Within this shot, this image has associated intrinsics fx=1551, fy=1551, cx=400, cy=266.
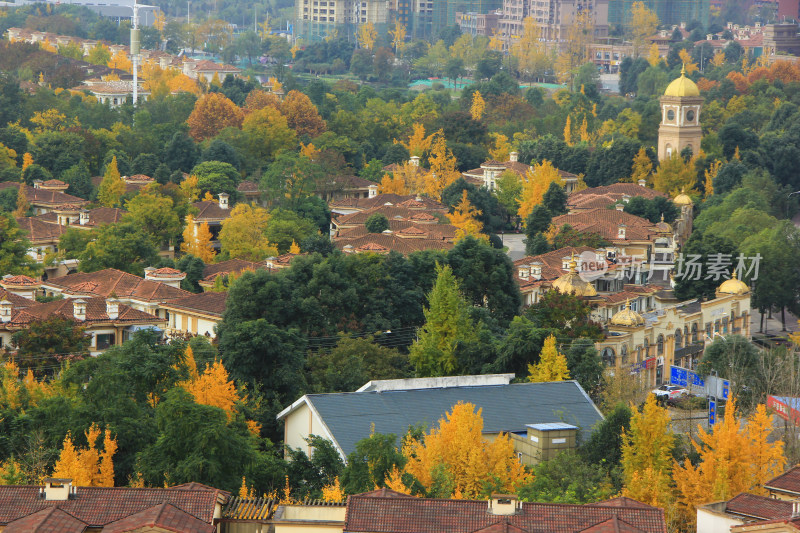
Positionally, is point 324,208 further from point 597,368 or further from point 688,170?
point 597,368

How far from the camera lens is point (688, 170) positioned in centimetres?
6825

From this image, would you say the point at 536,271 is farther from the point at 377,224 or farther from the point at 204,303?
the point at 204,303

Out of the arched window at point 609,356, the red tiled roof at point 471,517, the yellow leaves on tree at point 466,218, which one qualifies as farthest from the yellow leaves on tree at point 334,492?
the yellow leaves on tree at point 466,218

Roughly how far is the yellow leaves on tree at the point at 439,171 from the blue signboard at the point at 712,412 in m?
29.2

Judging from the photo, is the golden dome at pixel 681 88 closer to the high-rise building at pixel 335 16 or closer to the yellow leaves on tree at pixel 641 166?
the yellow leaves on tree at pixel 641 166

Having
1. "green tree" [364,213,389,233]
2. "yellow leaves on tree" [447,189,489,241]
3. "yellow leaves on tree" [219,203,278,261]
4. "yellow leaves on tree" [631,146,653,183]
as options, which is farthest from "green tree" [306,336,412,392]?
"yellow leaves on tree" [631,146,653,183]

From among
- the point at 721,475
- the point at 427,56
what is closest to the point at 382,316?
the point at 721,475

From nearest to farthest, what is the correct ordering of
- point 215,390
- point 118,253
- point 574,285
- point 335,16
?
point 215,390 < point 574,285 < point 118,253 < point 335,16

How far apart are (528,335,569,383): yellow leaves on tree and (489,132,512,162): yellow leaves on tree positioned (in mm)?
42450

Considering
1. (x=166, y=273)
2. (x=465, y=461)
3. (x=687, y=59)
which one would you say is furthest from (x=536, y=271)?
(x=687, y=59)

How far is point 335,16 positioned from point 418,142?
264ft

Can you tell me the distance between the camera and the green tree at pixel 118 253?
156ft

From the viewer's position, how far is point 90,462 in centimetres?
2492

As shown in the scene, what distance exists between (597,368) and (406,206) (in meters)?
24.8
